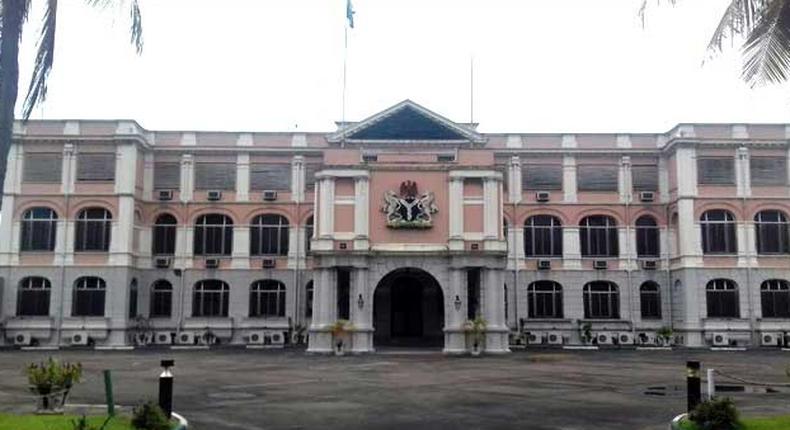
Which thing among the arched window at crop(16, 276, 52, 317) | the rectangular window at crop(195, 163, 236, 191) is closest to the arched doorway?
the rectangular window at crop(195, 163, 236, 191)

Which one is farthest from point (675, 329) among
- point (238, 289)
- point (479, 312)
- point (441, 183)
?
point (238, 289)

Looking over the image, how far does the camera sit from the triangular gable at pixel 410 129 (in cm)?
4334

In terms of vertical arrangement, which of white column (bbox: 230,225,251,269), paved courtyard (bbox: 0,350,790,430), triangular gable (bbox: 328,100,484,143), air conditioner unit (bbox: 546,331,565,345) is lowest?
paved courtyard (bbox: 0,350,790,430)

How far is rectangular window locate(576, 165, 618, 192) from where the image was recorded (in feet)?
152

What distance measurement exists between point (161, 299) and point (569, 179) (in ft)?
82.6

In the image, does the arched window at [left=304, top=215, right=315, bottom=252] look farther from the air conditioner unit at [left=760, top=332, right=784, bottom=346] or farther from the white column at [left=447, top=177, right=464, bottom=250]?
the air conditioner unit at [left=760, top=332, right=784, bottom=346]

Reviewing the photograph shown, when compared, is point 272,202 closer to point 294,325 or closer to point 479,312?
point 294,325

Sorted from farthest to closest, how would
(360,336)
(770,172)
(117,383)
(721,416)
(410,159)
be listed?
1. (770,172)
2. (410,159)
3. (360,336)
4. (117,383)
5. (721,416)

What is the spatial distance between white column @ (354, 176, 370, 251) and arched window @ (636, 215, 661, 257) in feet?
59.2

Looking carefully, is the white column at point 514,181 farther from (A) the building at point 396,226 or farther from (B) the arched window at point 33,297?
(B) the arched window at point 33,297

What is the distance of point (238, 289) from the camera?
45.4 m

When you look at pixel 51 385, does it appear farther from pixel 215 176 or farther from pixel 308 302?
pixel 215 176

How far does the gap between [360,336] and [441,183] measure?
8.44m

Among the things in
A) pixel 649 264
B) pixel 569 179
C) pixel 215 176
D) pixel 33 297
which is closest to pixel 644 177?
pixel 569 179
